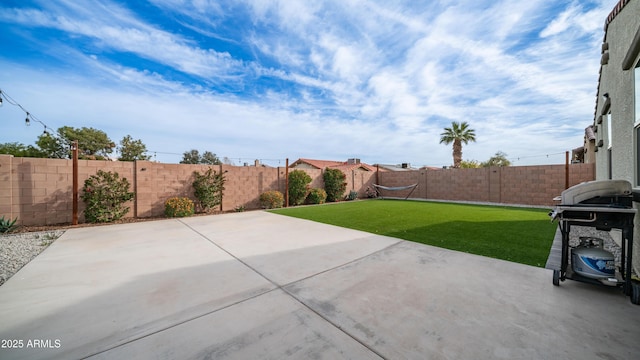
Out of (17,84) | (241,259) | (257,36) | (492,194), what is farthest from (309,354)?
(492,194)

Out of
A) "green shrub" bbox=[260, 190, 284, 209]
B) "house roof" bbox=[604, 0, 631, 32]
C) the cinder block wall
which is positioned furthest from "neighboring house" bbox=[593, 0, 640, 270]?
"green shrub" bbox=[260, 190, 284, 209]

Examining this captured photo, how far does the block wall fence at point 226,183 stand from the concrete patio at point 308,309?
11.0 feet

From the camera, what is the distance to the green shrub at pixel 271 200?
336 inches

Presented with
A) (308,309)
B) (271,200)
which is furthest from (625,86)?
(271,200)

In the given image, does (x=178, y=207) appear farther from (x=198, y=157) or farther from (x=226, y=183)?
(x=198, y=157)

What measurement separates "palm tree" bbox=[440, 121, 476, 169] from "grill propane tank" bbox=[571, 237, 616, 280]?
45.4 ft

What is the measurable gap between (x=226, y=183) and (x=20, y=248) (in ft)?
15.6

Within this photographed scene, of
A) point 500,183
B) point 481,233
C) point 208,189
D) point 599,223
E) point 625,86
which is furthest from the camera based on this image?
point 500,183

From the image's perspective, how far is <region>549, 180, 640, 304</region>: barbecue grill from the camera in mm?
1791

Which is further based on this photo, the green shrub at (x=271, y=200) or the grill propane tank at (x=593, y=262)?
the green shrub at (x=271, y=200)

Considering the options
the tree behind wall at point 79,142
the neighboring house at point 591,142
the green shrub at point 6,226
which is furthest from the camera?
the tree behind wall at point 79,142

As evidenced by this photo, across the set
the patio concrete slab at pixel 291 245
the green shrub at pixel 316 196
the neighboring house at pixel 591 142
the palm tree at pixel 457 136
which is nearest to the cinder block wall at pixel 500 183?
the neighboring house at pixel 591 142

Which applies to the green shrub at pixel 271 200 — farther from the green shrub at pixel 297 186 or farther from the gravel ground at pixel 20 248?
the gravel ground at pixel 20 248

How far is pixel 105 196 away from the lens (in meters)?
5.72
